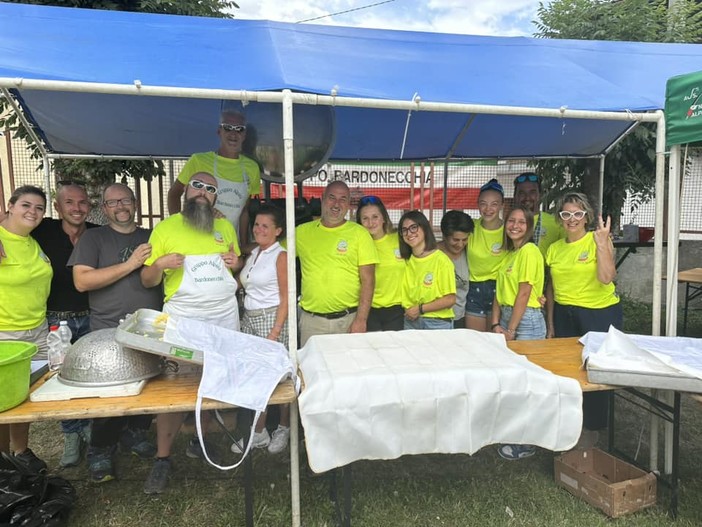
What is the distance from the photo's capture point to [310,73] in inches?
97.6

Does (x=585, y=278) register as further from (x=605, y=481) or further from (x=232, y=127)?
(x=232, y=127)

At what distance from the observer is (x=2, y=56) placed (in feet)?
7.30

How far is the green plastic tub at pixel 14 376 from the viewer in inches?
75.3

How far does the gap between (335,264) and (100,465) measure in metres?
1.86

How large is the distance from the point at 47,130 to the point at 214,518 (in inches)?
128

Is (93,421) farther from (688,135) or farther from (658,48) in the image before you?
(658,48)

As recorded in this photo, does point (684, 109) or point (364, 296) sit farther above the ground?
point (684, 109)

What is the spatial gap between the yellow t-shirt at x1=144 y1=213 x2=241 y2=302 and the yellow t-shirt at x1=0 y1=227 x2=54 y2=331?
65 centimetres

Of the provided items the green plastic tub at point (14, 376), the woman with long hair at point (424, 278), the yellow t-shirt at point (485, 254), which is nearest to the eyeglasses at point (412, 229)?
the woman with long hair at point (424, 278)

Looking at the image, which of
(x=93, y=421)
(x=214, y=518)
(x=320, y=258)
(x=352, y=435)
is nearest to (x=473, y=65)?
(x=320, y=258)

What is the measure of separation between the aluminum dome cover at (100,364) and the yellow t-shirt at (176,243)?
534 millimetres

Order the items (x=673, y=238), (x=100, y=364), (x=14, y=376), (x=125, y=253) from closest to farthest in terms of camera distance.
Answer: (x=14, y=376)
(x=100, y=364)
(x=125, y=253)
(x=673, y=238)

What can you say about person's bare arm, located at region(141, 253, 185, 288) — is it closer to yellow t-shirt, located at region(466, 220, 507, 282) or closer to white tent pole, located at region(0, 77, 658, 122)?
white tent pole, located at region(0, 77, 658, 122)

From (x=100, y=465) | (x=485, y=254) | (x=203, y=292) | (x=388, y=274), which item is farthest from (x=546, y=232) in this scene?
(x=100, y=465)
